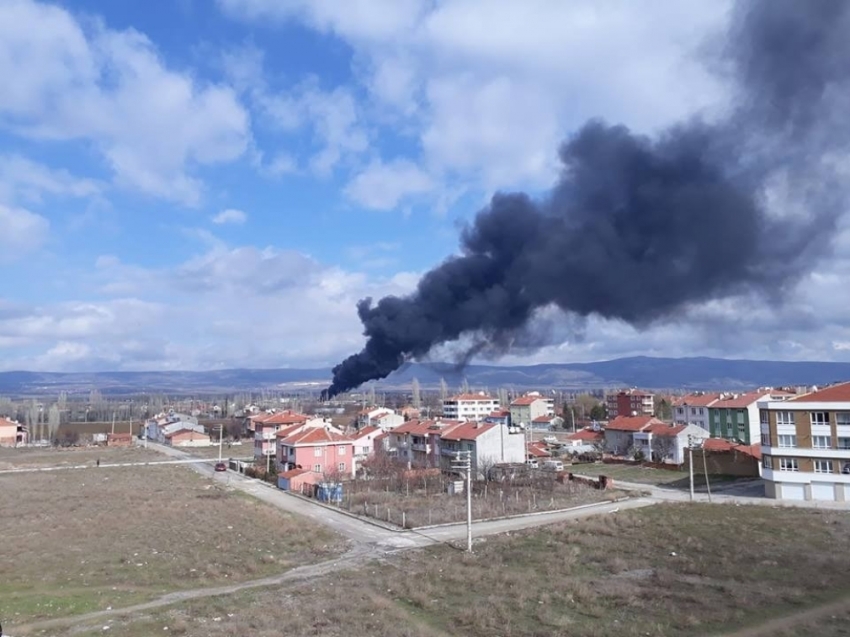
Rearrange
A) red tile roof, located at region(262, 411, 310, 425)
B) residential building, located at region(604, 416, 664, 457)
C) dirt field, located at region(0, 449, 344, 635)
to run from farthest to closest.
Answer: red tile roof, located at region(262, 411, 310, 425)
residential building, located at region(604, 416, 664, 457)
dirt field, located at region(0, 449, 344, 635)

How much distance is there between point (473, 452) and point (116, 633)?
134ft

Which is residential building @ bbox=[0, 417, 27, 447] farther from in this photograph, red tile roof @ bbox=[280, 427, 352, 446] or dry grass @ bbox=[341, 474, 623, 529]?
dry grass @ bbox=[341, 474, 623, 529]

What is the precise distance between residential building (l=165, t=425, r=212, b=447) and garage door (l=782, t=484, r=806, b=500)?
79034mm

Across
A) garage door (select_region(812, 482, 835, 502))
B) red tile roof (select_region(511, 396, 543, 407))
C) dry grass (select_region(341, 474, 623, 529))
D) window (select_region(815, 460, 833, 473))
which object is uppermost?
red tile roof (select_region(511, 396, 543, 407))

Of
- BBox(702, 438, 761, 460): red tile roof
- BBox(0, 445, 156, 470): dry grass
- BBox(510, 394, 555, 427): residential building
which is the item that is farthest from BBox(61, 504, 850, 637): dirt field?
BBox(510, 394, 555, 427): residential building

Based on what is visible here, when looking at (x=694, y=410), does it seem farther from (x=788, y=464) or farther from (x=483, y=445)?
(x=788, y=464)

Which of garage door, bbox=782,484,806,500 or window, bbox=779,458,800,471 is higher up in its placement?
window, bbox=779,458,800,471

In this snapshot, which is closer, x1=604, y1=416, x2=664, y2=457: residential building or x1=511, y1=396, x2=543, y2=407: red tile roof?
x1=604, y1=416, x2=664, y2=457: residential building

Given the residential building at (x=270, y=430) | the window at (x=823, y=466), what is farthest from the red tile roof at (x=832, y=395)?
the residential building at (x=270, y=430)

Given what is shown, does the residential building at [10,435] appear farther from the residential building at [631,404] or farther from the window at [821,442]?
the window at [821,442]

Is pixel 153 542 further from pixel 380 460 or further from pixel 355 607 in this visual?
pixel 380 460

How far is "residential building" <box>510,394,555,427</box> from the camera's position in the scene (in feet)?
393

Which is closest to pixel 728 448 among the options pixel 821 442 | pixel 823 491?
pixel 821 442

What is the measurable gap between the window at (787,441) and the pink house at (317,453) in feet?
103
